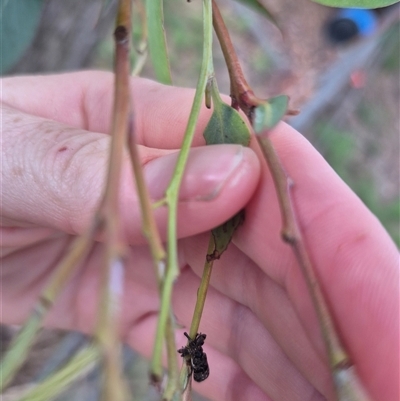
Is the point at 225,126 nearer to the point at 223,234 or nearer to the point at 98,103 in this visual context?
the point at 223,234

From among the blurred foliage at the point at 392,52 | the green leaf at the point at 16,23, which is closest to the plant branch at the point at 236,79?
the green leaf at the point at 16,23

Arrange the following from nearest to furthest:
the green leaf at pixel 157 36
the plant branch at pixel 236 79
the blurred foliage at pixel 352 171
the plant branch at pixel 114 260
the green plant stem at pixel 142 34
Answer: the plant branch at pixel 114 260, the plant branch at pixel 236 79, the green leaf at pixel 157 36, the green plant stem at pixel 142 34, the blurred foliage at pixel 352 171

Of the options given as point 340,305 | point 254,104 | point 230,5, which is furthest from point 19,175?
point 230,5

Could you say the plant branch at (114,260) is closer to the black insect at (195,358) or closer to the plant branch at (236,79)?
the plant branch at (236,79)

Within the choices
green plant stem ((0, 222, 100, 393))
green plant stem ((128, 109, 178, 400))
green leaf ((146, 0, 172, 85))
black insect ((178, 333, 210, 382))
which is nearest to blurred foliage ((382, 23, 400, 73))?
green leaf ((146, 0, 172, 85))

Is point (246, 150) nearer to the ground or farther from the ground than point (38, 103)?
farther from the ground

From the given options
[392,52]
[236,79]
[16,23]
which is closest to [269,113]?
[236,79]

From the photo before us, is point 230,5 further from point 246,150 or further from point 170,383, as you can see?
point 170,383
